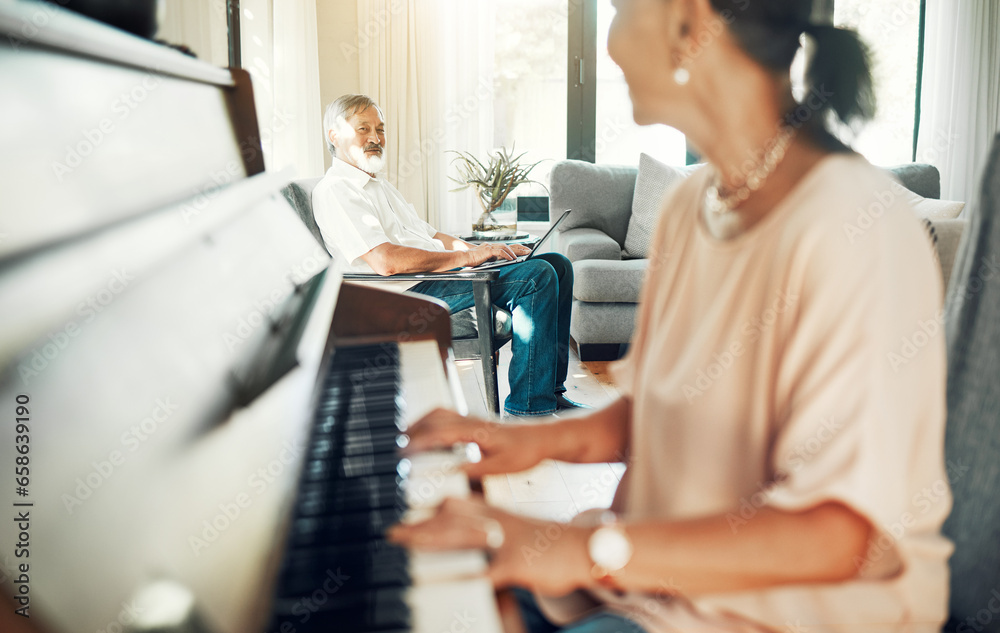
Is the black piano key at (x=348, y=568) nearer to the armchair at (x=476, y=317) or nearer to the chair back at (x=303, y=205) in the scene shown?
the armchair at (x=476, y=317)

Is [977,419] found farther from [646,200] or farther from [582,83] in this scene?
[582,83]

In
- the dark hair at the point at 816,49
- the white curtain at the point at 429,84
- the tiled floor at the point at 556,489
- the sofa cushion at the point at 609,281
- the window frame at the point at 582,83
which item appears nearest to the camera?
the dark hair at the point at 816,49

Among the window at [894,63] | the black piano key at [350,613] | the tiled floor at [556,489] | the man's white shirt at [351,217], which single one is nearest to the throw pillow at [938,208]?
the window at [894,63]

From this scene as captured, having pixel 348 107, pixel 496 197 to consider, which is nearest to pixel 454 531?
pixel 348 107

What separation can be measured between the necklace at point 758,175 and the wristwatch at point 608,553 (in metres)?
0.35

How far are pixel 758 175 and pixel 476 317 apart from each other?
1.90m

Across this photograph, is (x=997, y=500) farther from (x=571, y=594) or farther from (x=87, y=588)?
(x=87, y=588)

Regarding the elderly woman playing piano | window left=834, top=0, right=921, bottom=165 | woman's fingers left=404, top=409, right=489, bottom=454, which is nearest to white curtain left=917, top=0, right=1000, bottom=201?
window left=834, top=0, right=921, bottom=165

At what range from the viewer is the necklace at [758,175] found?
664 millimetres

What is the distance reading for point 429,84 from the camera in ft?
15.3

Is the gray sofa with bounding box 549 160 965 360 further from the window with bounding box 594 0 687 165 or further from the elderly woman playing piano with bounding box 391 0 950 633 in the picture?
the elderly woman playing piano with bounding box 391 0 950 633

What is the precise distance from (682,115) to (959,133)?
5407 millimetres

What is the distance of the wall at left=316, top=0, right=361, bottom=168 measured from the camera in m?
4.66

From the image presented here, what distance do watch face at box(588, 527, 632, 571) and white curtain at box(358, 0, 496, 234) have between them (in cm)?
431
